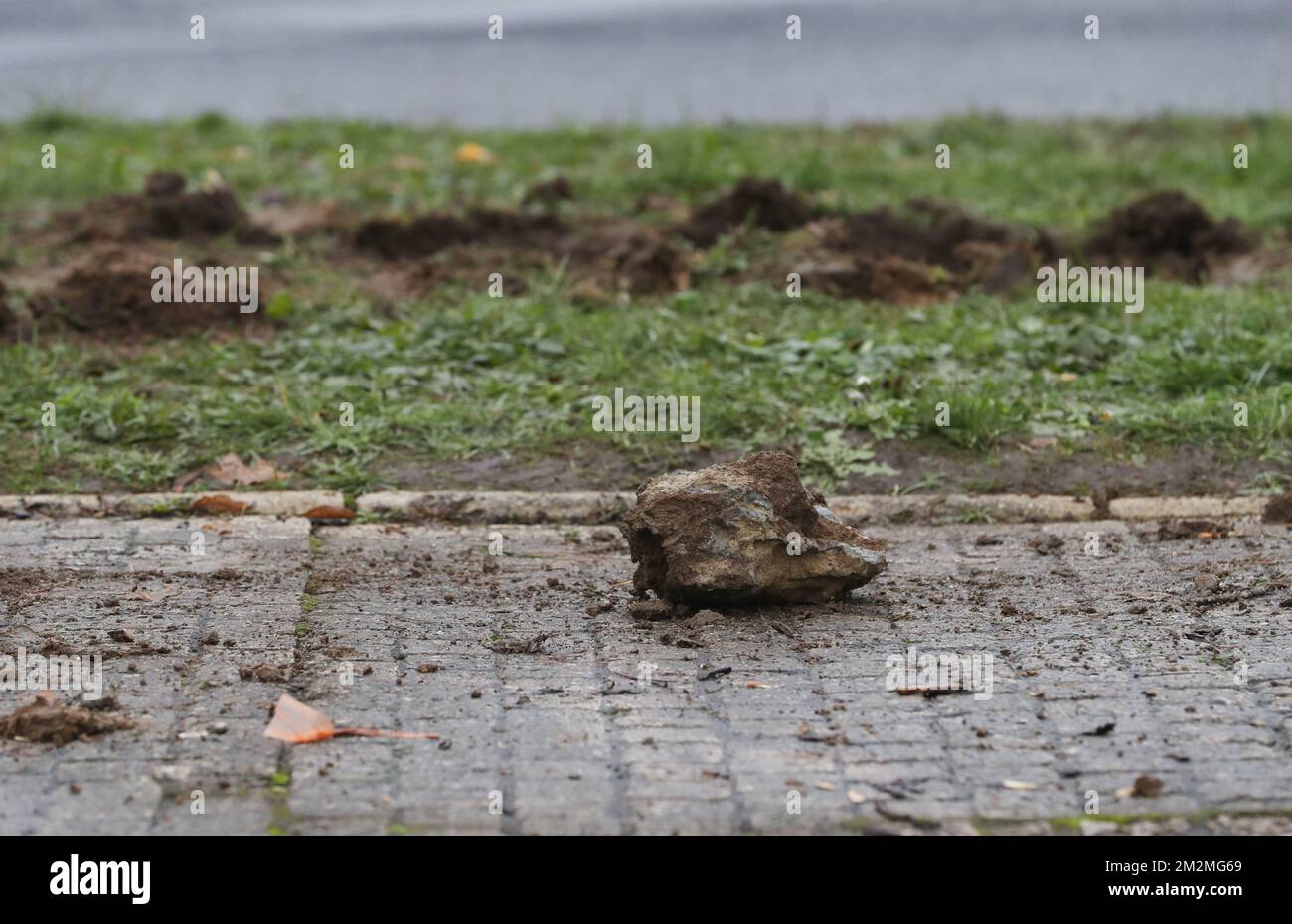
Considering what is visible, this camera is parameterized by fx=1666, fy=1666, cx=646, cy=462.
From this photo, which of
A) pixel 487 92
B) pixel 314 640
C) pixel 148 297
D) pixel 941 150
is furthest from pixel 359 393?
pixel 487 92

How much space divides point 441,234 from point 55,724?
5.28 meters

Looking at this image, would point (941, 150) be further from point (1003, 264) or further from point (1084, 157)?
point (1003, 264)

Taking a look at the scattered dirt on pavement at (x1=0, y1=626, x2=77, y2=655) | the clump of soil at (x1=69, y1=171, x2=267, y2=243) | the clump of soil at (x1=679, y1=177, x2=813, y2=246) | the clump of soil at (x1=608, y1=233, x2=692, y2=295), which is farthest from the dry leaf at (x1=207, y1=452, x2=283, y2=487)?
the clump of soil at (x1=679, y1=177, x2=813, y2=246)

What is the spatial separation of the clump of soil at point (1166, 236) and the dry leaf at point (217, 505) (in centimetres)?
477

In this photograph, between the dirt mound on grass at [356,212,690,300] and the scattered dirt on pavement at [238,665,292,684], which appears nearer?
the scattered dirt on pavement at [238,665,292,684]

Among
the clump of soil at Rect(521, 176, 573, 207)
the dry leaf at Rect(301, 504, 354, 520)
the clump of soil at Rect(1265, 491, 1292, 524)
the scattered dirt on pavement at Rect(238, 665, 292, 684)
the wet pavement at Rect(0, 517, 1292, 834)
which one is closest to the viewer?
the wet pavement at Rect(0, 517, 1292, 834)

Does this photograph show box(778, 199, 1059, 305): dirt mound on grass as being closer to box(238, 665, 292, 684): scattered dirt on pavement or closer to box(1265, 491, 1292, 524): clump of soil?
box(1265, 491, 1292, 524): clump of soil

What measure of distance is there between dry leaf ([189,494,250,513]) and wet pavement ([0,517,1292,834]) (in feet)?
0.68

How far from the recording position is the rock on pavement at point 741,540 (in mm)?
4969

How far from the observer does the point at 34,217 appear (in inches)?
377

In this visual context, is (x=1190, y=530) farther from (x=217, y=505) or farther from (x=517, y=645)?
(x=217, y=505)

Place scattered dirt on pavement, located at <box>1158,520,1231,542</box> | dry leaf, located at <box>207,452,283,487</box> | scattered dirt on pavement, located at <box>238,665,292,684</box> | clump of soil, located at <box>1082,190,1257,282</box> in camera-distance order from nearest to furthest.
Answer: scattered dirt on pavement, located at <box>238,665,292,684</box> < scattered dirt on pavement, located at <box>1158,520,1231,542</box> < dry leaf, located at <box>207,452,283,487</box> < clump of soil, located at <box>1082,190,1257,282</box>

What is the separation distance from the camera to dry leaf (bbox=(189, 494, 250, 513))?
244 inches

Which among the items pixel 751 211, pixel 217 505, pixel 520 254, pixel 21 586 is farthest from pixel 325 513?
pixel 751 211
